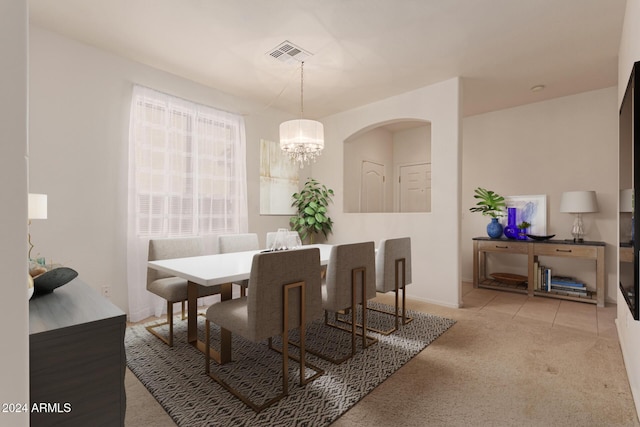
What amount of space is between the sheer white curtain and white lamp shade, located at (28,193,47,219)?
3.65 ft

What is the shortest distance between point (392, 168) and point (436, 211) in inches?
106

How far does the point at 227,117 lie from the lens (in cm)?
394

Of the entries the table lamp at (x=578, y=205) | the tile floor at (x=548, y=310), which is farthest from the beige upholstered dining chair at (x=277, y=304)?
the table lamp at (x=578, y=205)

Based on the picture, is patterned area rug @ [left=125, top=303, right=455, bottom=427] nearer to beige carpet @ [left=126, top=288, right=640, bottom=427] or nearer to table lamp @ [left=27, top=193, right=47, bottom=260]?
beige carpet @ [left=126, top=288, right=640, bottom=427]

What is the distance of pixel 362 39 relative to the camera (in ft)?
9.04

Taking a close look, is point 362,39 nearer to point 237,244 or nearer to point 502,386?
point 237,244

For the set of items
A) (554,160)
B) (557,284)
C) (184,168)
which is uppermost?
(554,160)

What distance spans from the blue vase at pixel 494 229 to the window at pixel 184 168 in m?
3.54

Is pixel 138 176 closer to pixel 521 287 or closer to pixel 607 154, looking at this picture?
pixel 521 287

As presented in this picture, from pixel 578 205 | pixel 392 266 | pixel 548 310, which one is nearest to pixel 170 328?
pixel 392 266

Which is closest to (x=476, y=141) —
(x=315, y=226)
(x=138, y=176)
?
(x=315, y=226)

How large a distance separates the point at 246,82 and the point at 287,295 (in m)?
2.84

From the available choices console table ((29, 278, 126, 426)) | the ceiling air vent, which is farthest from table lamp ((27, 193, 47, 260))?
the ceiling air vent

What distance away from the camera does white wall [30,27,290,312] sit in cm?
261
